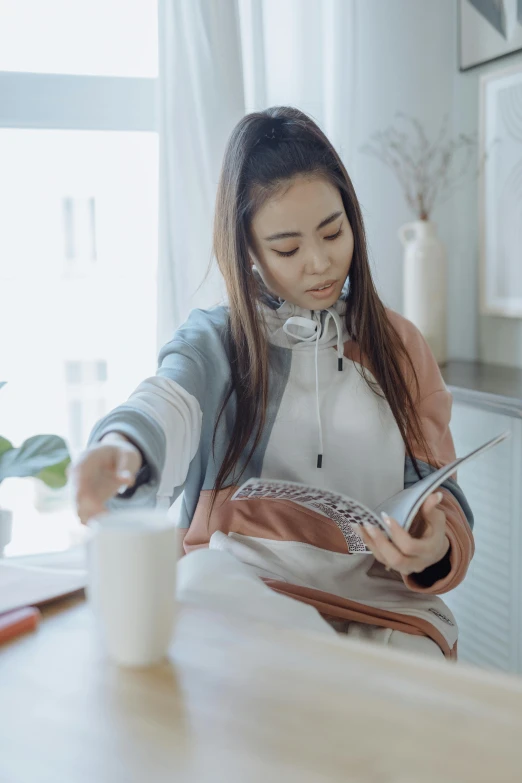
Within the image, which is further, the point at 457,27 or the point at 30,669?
the point at 457,27

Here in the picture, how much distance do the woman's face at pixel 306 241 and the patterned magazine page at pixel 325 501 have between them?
328mm

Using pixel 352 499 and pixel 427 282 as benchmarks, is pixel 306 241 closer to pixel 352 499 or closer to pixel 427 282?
pixel 352 499

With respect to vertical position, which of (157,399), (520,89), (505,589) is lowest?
(505,589)

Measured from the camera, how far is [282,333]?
1316 mm

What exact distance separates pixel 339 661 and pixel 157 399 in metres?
0.51

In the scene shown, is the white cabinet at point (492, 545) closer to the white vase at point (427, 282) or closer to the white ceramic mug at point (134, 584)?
the white vase at point (427, 282)

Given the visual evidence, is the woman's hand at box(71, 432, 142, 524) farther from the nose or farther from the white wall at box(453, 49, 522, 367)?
the white wall at box(453, 49, 522, 367)

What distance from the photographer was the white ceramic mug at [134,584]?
2.09 feet

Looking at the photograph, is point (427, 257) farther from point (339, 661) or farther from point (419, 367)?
point (339, 661)

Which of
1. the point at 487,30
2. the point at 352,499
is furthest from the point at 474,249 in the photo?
the point at 352,499

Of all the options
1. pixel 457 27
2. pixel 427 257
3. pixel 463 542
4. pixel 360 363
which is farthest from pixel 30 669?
pixel 457 27

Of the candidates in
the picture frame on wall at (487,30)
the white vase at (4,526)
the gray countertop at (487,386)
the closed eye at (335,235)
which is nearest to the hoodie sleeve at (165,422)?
the closed eye at (335,235)

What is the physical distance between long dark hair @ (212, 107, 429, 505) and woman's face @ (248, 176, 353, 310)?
23 millimetres

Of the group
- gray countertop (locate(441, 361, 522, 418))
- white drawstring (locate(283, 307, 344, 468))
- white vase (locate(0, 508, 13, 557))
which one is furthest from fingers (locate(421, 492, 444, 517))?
white vase (locate(0, 508, 13, 557))
